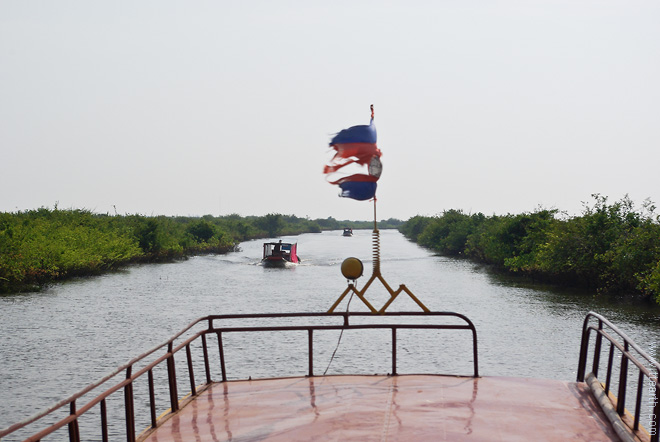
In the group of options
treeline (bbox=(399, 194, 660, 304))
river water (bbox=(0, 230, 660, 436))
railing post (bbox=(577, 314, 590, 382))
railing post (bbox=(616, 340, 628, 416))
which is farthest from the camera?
treeline (bbox=(399, 194, 660, 304))

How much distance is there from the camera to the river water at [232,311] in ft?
64.0

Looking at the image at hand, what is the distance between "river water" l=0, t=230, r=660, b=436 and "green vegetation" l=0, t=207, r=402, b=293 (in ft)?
5.10

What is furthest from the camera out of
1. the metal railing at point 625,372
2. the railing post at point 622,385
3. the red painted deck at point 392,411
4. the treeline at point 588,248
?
the treeline at point 588,248

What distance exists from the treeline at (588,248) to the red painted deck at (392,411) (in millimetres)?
18996

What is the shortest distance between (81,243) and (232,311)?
20.9 metres

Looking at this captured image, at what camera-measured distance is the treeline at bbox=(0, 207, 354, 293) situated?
37134mm

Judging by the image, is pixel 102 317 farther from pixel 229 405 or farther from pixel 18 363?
pixel 229 405

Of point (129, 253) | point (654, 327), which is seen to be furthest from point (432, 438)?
point (129, 253)

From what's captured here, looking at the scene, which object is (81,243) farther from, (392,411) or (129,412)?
(392,411)

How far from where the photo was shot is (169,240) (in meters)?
65.0

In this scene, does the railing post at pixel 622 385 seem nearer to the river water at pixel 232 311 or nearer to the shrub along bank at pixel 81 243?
the river water at pixel 232 311

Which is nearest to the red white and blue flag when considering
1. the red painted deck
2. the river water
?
the red painted deck

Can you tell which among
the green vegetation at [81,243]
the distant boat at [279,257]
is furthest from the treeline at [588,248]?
the green vegetation at [81,243]

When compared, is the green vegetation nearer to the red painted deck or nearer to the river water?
the river water
